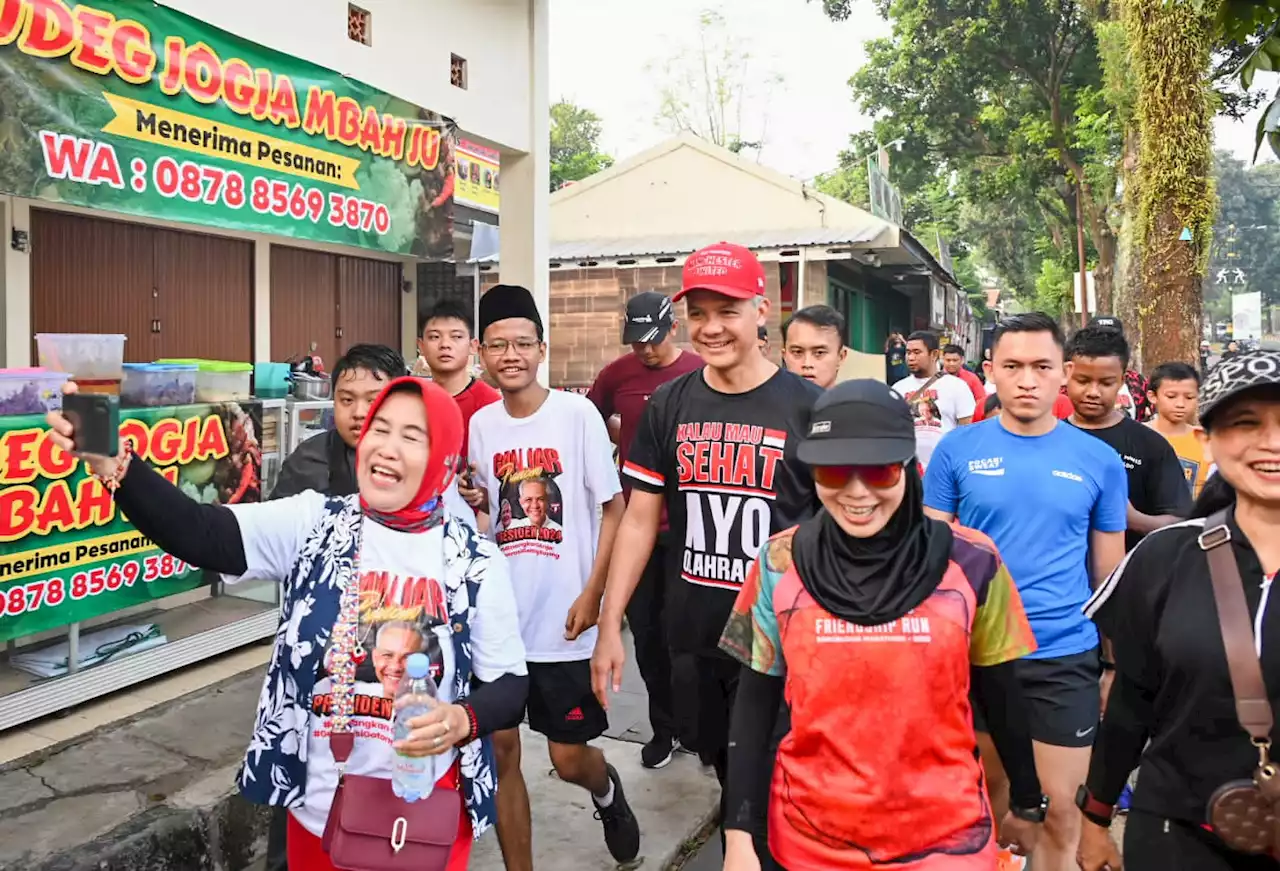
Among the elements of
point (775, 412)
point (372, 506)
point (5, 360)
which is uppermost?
point (5, 360)

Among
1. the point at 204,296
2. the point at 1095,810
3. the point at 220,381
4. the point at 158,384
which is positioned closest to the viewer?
the point at 1095,810

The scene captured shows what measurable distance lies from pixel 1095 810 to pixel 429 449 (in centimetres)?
181

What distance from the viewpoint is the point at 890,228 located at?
16062 millimetres

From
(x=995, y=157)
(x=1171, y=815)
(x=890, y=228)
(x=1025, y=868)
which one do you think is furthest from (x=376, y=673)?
(x=995, y=157)

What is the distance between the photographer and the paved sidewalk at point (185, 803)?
3811mm

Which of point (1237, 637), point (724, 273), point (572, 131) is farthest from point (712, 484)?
point (572, 131)

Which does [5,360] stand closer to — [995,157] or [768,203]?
[768,203]

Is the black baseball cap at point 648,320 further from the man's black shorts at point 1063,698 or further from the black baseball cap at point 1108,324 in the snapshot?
the man's black shorts at point 1063,698

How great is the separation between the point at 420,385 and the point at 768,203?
646 inches

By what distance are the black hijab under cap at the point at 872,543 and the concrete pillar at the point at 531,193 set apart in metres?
6.84

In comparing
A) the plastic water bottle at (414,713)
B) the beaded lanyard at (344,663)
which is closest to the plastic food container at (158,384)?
the beaded lanyard at (344,663)

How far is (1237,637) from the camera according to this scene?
2082 millimetres

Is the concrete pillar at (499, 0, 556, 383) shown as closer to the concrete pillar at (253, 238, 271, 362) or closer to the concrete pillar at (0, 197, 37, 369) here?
the concrete pillar at (253, 238, 271, 362)

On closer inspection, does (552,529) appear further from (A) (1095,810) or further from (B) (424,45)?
(B) (424,45)
